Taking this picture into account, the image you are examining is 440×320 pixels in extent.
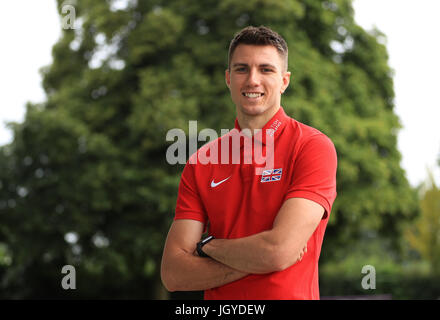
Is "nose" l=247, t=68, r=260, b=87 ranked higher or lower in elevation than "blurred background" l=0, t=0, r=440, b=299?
lower

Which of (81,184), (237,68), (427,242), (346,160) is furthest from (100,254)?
(427,242)

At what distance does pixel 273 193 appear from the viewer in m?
2.78

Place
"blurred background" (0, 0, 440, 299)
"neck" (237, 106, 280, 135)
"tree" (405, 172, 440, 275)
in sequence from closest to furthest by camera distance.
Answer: "neck" (237, 106, 280, 135), "blurred background" (0, 0, 440, 299), "tree" (405, 172, 440, 275)

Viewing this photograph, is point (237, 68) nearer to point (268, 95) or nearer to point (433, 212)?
point (268, 95)

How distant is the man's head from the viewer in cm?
289

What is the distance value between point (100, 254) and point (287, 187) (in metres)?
13.7

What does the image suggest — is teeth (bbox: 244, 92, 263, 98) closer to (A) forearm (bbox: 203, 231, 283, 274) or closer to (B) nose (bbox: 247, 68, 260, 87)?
(B) nose (bbox: 247, 68, 260, 87)

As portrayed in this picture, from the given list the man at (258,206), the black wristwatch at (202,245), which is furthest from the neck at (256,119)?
the black wristwatch at (202,245)

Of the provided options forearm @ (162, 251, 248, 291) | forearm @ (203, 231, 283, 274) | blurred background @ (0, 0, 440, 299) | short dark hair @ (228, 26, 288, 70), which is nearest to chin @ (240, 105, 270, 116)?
short dark hair @ (228, 26, 288, 70)

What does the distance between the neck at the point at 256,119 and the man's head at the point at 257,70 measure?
1.1 inches

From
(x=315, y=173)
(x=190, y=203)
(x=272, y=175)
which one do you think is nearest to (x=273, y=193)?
(x=272, y=175)

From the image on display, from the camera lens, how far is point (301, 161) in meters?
2.77

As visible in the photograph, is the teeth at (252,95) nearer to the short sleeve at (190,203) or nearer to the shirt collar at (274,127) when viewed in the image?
the shirt collar at (274,127)

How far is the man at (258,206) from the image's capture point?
8.71ft
